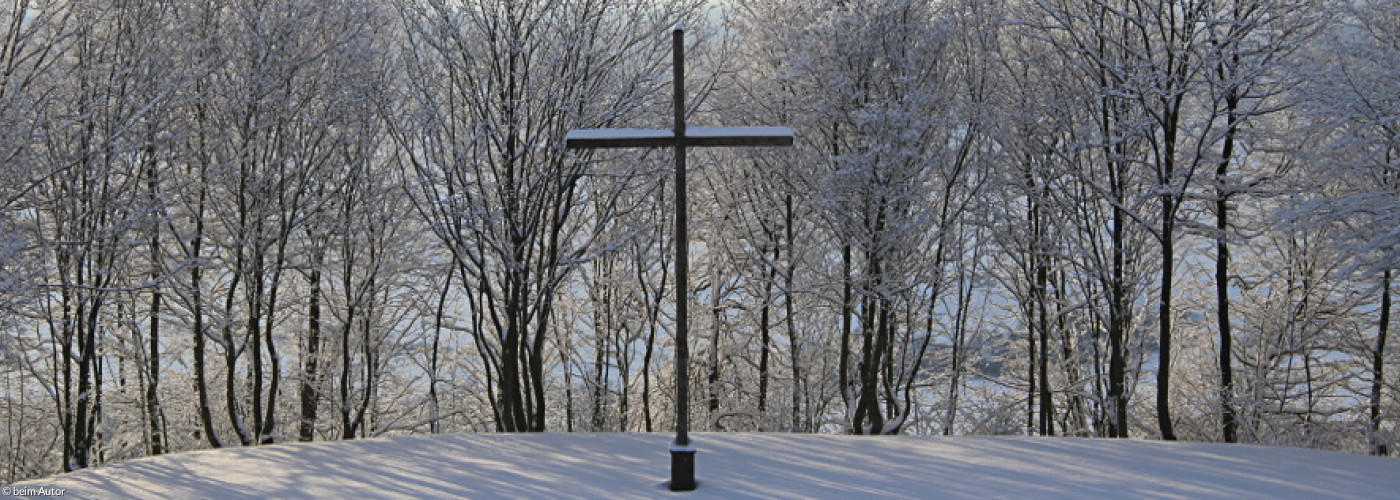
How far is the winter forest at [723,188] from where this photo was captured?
9.07 metres

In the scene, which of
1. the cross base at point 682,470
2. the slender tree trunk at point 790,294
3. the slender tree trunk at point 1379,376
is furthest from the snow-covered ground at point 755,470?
the slender tree trunk at point 1379,376

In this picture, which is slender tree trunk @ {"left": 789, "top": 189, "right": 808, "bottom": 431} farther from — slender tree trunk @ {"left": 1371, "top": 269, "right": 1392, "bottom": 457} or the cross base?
slender tree trunk @ {"left": 1371, "top": 269, "right": 1392, "bottom": 457}

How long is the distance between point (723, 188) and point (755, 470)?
8.10m

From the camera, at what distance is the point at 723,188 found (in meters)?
14.1

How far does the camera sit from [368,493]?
588 centimetres

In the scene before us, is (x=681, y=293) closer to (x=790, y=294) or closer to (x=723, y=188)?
(x=790, y=294)

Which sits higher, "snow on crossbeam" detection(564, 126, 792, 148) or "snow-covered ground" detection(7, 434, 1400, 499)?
"snow on crossbeam" detection(564, 126, 792, 148)

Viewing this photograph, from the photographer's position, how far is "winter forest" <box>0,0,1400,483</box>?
9070mm

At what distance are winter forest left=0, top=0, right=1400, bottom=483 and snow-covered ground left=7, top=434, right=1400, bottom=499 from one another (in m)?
1.79

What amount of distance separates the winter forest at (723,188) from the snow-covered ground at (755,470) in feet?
5.87

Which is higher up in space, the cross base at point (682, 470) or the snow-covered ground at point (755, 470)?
the cross base at point (682, 470)

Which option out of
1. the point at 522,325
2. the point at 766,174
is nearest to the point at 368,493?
the point at 522,325

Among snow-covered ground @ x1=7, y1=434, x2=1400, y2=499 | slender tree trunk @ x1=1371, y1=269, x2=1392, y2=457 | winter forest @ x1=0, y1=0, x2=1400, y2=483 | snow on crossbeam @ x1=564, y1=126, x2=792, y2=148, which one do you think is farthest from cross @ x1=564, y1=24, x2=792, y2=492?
slender tree trunk @ x1=1371, y1=269, x2=1392, y2=457

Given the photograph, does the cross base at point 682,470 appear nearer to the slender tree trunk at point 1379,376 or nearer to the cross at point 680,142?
the cross at point 680,142
